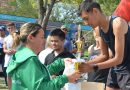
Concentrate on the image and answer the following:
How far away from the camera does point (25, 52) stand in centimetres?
411

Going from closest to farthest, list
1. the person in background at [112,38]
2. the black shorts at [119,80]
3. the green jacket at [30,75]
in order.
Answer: the green jacket at [30,75] < the person in background at [112,38] < the black shorts at [119,80]

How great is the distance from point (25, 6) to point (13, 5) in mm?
1613

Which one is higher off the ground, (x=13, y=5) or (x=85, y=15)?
(x=85, y=15)

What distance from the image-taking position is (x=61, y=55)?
6562mm

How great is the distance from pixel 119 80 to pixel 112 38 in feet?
2.27

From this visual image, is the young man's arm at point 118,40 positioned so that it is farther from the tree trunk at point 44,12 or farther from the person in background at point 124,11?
the tree trunk at point 44,12

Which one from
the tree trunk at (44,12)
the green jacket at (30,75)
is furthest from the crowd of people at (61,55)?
the tree trunk at (44,12)

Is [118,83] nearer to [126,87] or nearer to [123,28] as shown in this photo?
[126,87]

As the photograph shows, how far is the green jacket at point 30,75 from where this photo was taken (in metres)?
3.97

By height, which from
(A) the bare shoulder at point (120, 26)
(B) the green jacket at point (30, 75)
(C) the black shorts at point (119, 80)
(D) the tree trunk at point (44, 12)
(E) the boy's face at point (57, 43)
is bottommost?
(D) the tree trunk at point (44, 12)

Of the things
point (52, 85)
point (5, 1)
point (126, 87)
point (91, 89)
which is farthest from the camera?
point (5, 1)

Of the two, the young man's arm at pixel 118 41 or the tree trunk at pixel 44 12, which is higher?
the young man's arm at pixel 118 41

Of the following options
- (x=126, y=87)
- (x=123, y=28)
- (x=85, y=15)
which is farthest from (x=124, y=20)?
(x=126, y=87)

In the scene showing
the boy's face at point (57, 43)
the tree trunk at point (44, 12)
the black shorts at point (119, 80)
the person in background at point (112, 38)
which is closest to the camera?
the person in background at point (112, 38)
